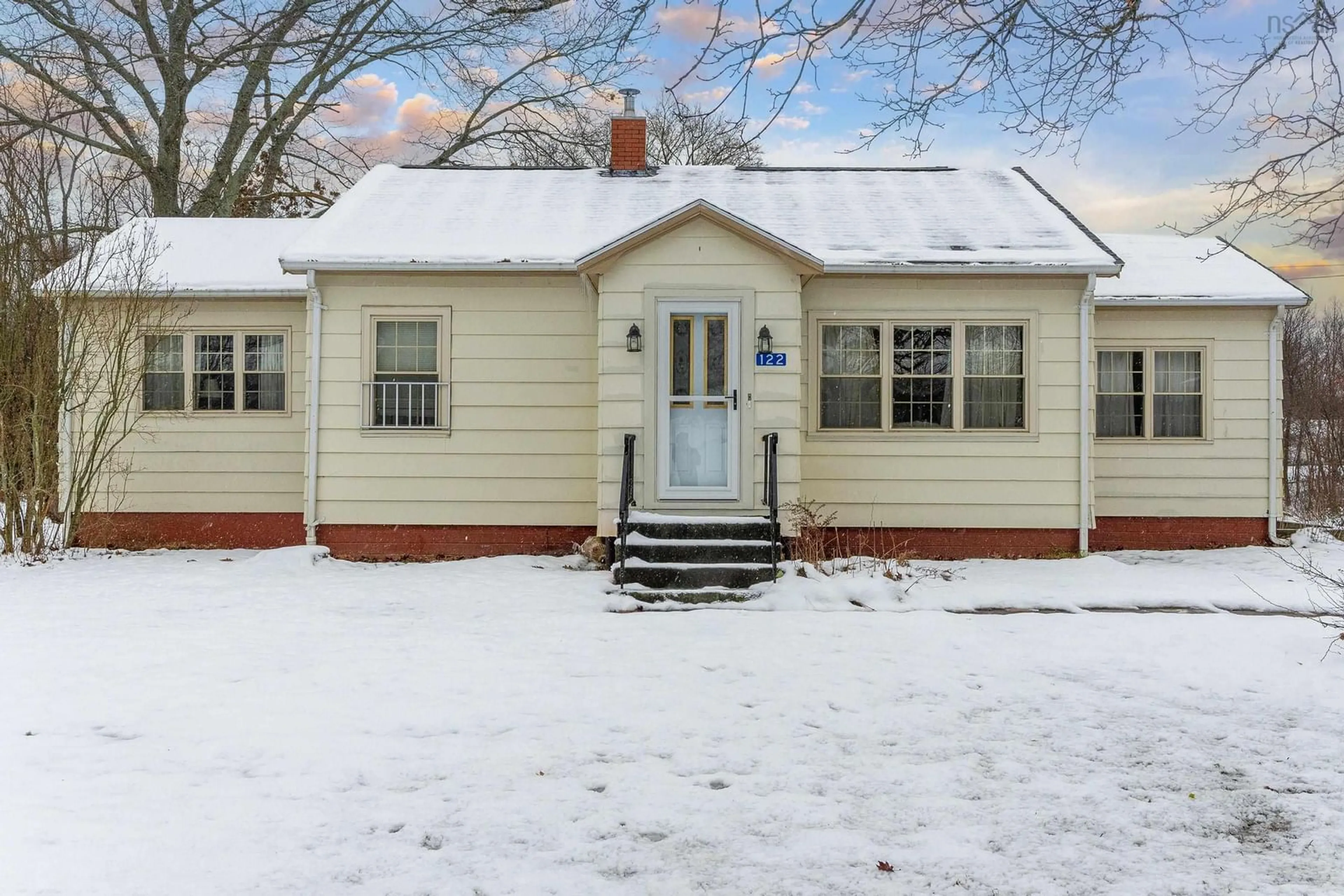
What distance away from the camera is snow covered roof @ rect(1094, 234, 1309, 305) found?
10648 millimetres

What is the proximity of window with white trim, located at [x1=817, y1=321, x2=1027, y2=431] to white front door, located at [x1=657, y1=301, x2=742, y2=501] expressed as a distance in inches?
55.2

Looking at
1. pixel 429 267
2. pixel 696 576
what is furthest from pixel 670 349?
pixel 429 267

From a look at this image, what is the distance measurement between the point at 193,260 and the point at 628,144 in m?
6.07

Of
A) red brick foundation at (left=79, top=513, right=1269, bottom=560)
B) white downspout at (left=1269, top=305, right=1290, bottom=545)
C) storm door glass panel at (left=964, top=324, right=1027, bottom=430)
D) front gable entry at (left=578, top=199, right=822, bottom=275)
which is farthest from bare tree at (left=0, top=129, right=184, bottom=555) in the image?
white downspout at (left=1269, top=305, right=1290, bottom=545)

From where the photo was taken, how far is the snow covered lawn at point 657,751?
120 inches

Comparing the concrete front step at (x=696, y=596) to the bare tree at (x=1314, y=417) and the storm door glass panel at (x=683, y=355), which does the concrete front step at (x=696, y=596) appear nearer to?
the storm door glass panel at (x=683, y=355)

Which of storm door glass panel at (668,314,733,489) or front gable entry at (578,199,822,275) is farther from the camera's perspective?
storm door glass panel at (668,314,733,489)

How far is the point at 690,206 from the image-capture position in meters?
8.74

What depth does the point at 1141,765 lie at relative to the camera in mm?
4051

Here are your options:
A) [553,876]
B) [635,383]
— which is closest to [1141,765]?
[553,876]

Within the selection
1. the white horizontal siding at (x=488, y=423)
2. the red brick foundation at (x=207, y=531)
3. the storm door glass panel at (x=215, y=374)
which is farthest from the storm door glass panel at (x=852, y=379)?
the storm door glass panel at (x=215, y=374)

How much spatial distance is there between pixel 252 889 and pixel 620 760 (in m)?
1.68

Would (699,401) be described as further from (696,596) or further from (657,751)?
(657,751)

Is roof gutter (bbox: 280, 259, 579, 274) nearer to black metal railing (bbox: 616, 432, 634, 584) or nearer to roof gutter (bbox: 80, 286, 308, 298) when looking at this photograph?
roof gutter (bbox: 80, 286, 308, 298)
